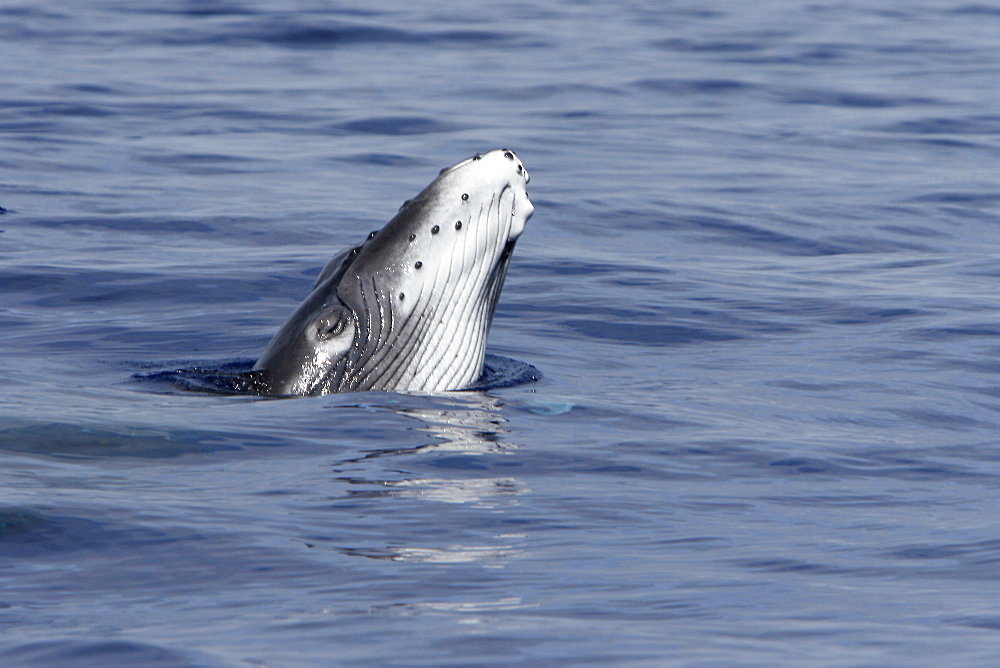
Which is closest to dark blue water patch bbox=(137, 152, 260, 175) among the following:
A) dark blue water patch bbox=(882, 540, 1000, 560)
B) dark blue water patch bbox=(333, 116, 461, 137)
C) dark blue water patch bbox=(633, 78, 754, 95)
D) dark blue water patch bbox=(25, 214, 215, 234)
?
dark blue water patch bbox=(333, 116, 461, 137)

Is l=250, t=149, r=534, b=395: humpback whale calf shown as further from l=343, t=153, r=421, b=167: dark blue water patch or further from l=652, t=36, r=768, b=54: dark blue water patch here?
l=652, t=36, r=768, b=54: dark blue water patch

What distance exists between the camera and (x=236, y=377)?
40.3ft

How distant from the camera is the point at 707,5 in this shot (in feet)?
152

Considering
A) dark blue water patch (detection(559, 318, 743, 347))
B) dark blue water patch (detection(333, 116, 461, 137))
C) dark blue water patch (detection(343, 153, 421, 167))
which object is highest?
dark blue water patch (detection(333, 116, 461, 137))

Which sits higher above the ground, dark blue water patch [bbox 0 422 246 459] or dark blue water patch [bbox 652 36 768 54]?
dark blue water patch [bbox 652 36 768 54]

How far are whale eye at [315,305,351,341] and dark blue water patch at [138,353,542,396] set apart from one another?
72 cm

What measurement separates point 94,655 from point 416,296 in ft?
16.6

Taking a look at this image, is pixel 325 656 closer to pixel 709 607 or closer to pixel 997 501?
pixel 709 607

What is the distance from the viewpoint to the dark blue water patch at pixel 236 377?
12102 millimetres

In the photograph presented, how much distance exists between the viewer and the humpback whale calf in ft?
37.2

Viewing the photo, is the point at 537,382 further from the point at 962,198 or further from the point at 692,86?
the point at 692,86

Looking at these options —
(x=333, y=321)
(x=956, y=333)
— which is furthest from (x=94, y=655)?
(x=956, y=333)

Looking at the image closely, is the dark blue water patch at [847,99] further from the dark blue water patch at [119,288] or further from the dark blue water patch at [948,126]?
the dark blue water patch at [119,288]

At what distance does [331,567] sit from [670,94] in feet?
81.2
